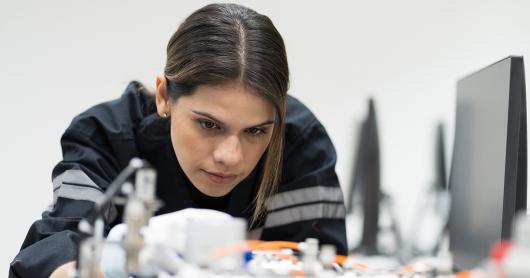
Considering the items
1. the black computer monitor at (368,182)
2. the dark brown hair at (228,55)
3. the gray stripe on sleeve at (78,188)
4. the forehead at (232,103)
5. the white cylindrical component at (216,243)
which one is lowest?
the black computer monitor at (368,182)

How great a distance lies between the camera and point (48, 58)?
1721mm

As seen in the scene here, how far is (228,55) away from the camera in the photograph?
90cm

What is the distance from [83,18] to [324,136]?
0.92 meters

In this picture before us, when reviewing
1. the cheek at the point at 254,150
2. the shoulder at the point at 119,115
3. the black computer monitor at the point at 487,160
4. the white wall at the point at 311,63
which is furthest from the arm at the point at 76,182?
the white wall at the point at 311,63

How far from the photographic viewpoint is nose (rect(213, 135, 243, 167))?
865 mm

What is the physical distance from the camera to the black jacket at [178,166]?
3.34 ft

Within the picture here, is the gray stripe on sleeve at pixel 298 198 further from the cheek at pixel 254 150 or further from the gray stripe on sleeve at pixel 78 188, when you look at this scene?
the gray stripe on sleeve at pixel 78 188

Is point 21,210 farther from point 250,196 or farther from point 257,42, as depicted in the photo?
point 257,42

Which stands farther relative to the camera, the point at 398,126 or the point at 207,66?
the point at 398,126

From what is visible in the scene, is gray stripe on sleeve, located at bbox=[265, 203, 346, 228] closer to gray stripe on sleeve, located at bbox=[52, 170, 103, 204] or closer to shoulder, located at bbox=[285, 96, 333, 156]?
shoulder, located at bbox=[285, 96, 333, 156]

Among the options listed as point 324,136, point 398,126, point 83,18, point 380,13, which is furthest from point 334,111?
point 83,18

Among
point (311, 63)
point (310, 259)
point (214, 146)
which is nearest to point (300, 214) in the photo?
point (214, 146)

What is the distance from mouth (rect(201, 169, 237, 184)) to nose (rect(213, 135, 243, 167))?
4 cm

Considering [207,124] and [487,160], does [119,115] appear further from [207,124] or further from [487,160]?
[487,160]
